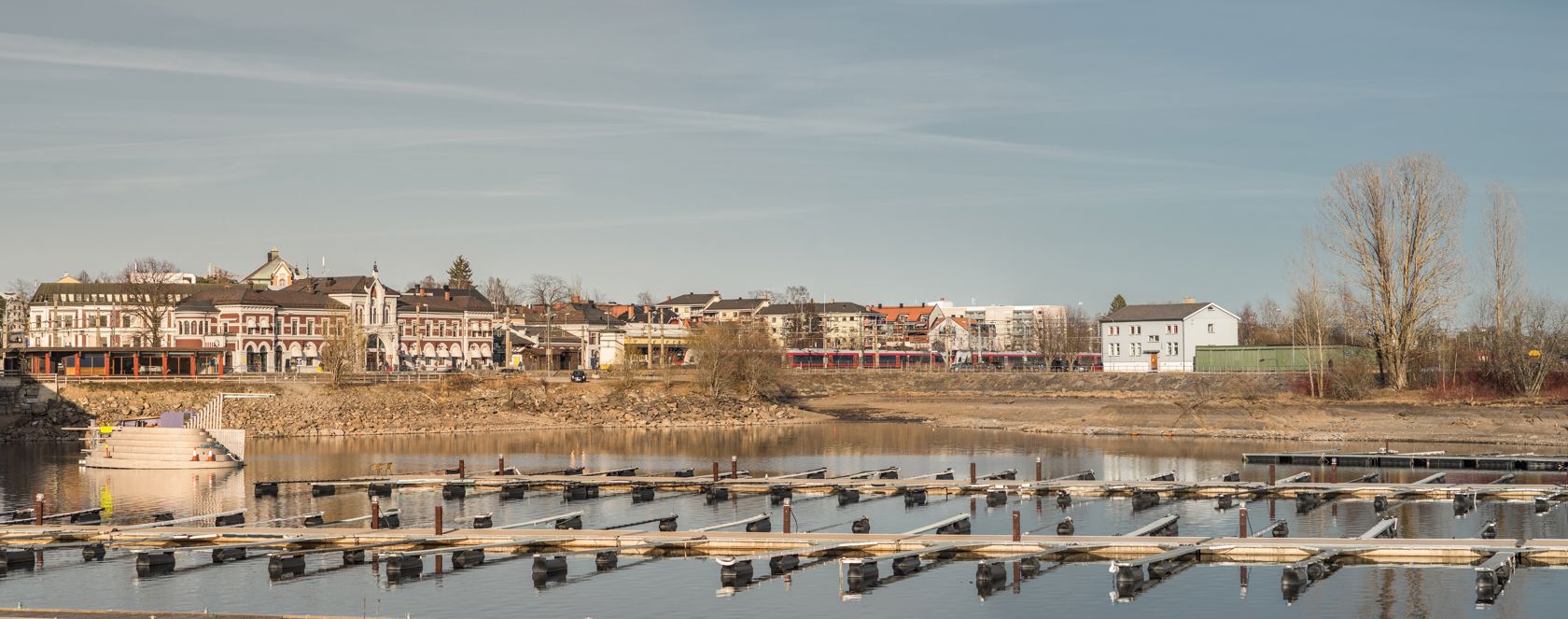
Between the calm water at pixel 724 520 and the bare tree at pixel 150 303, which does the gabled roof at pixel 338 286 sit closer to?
the bare tree at pixel 150 303

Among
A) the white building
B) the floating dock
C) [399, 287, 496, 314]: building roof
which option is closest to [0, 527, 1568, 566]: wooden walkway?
the floating dock

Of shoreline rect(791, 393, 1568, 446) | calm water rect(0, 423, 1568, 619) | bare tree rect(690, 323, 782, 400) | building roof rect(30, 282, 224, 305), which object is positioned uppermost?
building roof rect(30, 282, 224, 305)

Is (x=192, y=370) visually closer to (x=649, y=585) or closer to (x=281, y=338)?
(x=281, y=338)

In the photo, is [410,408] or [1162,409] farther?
[1162,409]

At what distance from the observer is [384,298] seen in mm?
138250

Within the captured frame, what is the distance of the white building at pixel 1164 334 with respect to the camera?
435ft

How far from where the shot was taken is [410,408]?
101m

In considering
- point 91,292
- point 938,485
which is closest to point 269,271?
point 91,292

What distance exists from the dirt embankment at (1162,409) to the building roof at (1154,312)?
1336 cm

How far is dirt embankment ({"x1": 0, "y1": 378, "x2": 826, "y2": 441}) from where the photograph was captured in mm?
95125

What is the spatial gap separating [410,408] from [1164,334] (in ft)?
219

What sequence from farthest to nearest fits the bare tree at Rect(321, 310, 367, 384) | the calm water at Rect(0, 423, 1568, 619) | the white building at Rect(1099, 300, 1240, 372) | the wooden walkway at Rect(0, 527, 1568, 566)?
the white building at Rect(1099, 300, 1240, 372)
the bare tree at Rect(321, 310, 367, 384)
the wooden walkway at Rect(0, 527, 1568, 566)
the calm water at Rect(0, 423, 1568, 619)

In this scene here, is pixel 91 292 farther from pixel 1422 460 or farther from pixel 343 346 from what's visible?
pixel 1422 460

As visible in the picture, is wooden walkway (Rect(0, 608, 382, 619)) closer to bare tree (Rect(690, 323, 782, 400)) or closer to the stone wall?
bare tree (Rect(690, 323, 782, 400))
